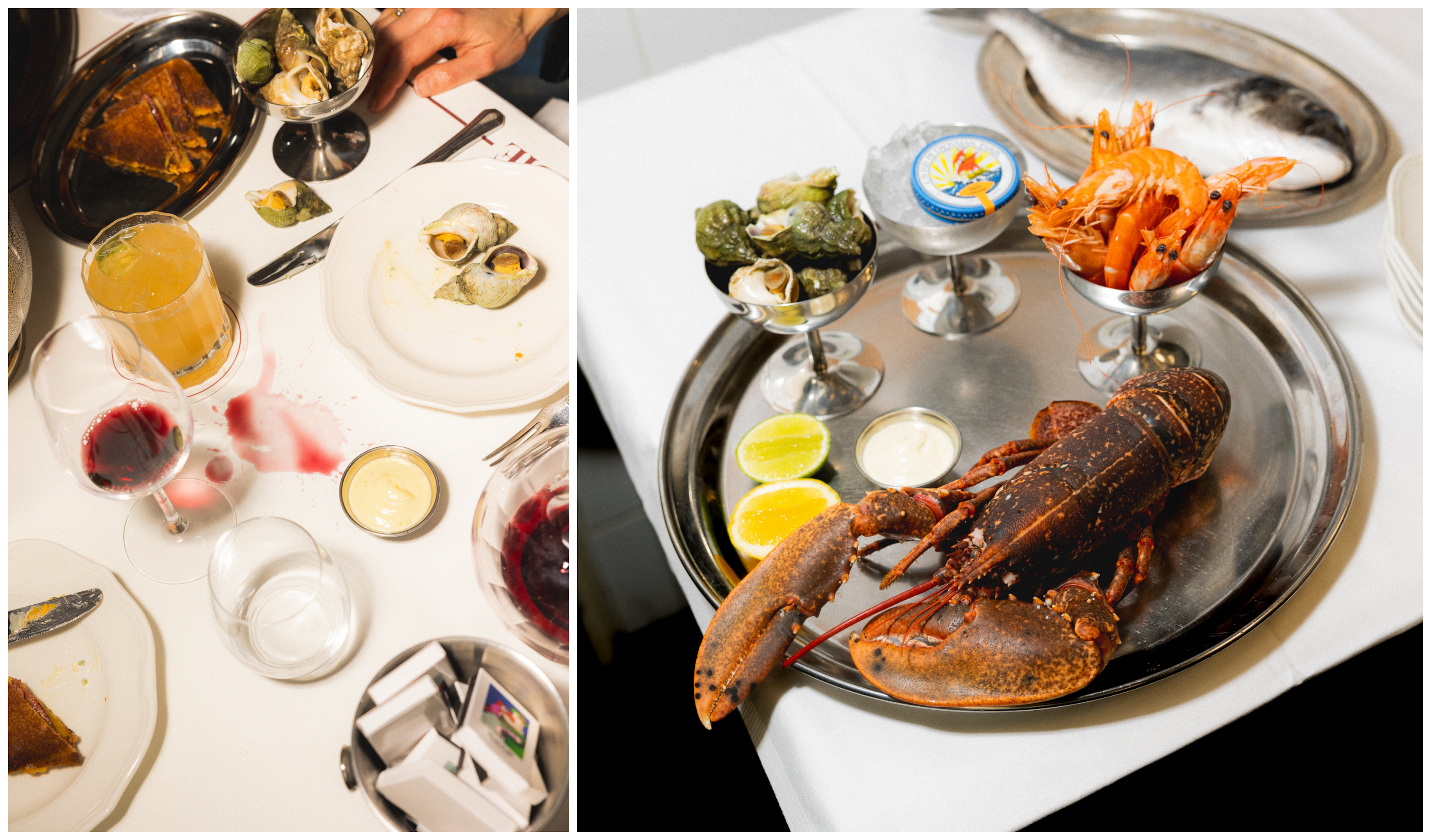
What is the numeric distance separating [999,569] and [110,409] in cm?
100

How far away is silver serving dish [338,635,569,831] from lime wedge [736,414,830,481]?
0.39 m

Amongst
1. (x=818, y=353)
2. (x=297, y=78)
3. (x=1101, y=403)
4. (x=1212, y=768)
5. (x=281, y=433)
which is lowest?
(x=1212, y=768)

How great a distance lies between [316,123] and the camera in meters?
1.41

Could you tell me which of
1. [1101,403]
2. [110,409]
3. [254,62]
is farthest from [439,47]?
[1101,403]

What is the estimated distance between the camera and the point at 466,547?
1035mm

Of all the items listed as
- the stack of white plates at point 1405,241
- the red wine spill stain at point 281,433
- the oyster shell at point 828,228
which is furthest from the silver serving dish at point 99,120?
the stack of white plates at point 1405,241

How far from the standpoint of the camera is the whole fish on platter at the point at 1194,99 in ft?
4.21

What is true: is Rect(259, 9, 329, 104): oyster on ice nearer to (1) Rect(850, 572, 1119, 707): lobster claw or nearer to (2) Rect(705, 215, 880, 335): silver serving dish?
(2) Rect(705, 215, 880, 335): silver serving dish

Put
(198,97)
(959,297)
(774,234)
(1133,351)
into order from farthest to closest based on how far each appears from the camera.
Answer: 1. (198,97)
2. (959,297)
3. (1133,351)
4. (774,234)

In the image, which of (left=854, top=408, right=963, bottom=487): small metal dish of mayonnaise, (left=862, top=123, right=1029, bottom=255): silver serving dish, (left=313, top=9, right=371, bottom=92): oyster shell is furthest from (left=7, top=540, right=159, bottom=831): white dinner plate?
(left=862, top=123, right=1029, bottom=255): silver serving dish

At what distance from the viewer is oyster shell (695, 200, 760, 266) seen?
112cm

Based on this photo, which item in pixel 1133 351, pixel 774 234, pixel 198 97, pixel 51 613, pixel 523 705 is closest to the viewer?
pixel 523 705

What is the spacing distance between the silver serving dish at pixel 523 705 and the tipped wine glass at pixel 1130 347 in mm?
789

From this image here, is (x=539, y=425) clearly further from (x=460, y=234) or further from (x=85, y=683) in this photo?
(x=85, y=683)
